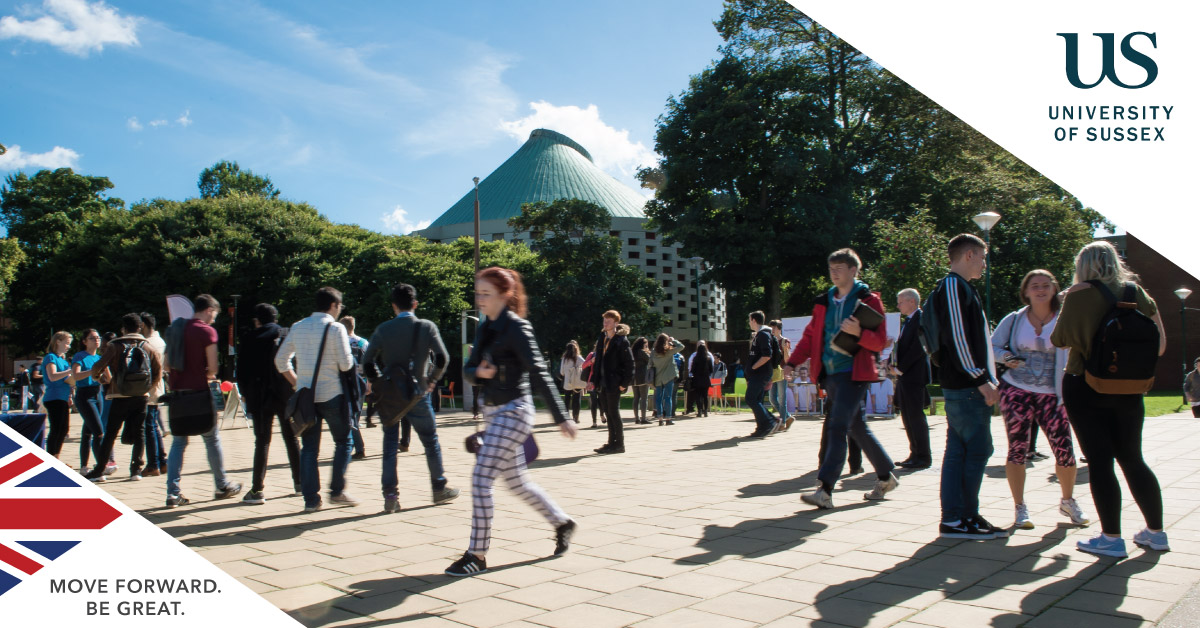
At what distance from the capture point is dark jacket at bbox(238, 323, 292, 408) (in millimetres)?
6734

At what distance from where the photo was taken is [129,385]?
26.0 ft

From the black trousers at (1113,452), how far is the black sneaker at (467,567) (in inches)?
124

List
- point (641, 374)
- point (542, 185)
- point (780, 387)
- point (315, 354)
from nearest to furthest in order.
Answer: point (315, 354), point (780, 387), point (641, 374), point (542, 185)

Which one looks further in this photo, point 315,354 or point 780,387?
point 780,387

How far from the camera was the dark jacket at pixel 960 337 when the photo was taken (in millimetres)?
4715

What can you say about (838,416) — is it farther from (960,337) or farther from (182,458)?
(182,458)

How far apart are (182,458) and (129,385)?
1.77 m

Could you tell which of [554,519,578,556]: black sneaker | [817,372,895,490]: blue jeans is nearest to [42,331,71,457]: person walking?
[554,519,578,556]: black sneaker

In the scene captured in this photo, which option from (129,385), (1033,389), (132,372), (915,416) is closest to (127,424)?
(129,385)

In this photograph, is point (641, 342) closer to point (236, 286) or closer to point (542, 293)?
point (542, 293)

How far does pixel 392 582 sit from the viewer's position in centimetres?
408

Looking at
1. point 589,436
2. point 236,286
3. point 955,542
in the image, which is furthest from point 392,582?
point 236,286

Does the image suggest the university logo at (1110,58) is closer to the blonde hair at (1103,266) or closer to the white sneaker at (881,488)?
the blonde hair at (1103,266)

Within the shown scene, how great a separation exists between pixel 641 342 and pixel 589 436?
9.47 ft
